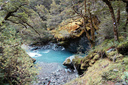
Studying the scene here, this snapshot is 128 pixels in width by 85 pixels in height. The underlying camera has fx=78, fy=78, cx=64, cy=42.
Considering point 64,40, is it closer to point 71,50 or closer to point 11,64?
point 71,50

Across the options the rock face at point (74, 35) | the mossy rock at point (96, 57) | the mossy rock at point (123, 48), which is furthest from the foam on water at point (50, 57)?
the mossy rock at point (123, 48)

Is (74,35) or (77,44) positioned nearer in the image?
(74,35)

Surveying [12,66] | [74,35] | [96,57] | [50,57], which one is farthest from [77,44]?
[12,66]

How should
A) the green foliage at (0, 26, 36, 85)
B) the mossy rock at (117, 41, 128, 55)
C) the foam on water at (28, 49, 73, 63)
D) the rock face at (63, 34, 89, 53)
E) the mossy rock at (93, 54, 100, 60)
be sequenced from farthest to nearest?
the rock face at (63, 34, 89, 53) → the foam on water at (28, 49, 73, 63) → the mossy rock at (93, 54, 100, 60) → the mossy rock at (117, 41, 128, 55) → the green foliage at (0, 26, 36, 85)

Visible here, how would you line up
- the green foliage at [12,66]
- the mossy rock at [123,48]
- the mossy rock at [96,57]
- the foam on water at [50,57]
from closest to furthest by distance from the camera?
1. the green foliage at [12,66]
2. the mossy rock at [123,48]
3. the mossy rock at [96,57]
4. the foam on water at [50,57]

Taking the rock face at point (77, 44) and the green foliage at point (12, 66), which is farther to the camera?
the rock face at point (77, 44)

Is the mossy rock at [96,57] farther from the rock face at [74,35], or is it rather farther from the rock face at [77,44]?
the rock face at [77,44]

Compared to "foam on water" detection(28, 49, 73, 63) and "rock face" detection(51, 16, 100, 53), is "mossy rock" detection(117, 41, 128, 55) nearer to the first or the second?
"foam on water" detection(28, 49, 73, 63)

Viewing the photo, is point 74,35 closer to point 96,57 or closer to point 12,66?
point 96,57

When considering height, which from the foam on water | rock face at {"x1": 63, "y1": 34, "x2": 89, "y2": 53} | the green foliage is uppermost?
the green foliage

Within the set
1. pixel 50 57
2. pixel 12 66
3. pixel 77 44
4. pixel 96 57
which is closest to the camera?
pixel 12 66

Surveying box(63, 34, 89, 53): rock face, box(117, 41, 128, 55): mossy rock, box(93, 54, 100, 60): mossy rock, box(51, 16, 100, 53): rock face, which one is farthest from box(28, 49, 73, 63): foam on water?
box(117, 41, 128, 55): mossy rock

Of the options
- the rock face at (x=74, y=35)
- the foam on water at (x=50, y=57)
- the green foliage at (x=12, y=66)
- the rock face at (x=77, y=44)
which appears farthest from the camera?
the rock face at (x=77, y=44)

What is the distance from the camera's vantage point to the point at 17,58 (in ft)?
8.71
